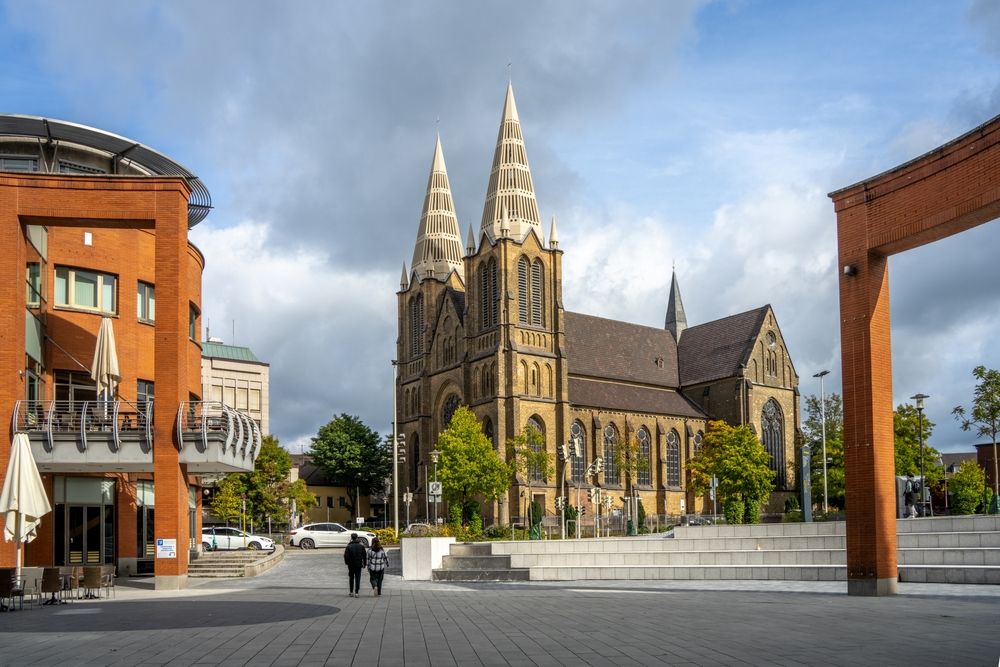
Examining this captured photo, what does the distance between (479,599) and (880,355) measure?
9822 millimetres

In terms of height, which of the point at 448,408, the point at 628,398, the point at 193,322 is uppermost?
the point at 193,322

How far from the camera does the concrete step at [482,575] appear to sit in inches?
1129

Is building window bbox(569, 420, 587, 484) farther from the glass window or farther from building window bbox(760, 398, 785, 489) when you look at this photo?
the glass window

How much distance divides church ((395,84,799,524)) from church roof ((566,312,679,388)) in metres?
0.14

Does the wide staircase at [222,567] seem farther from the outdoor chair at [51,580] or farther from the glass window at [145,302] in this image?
the outdoor chair at [51,580]

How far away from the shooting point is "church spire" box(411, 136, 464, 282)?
91.6m

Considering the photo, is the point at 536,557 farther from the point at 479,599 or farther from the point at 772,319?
the point at 772,319

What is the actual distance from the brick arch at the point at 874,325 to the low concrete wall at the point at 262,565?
19.1 meters

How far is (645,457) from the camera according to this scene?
268 ft

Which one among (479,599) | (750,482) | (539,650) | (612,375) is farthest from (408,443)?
(539,650)

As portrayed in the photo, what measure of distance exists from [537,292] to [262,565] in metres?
48.6

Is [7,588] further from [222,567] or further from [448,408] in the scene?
[448,408]

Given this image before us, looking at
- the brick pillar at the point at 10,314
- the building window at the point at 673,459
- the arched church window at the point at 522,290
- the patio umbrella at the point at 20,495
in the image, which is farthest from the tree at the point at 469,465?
the patio umbrella at the point at 20,495

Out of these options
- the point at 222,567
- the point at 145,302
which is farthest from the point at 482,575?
the point at 145,302
